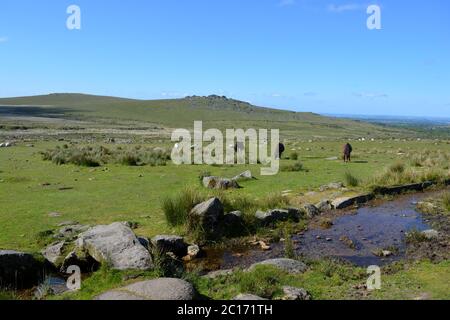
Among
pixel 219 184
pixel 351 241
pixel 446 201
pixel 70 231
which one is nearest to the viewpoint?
pixel 351 241

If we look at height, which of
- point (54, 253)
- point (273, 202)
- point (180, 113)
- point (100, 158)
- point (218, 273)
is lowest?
point (218, 273)

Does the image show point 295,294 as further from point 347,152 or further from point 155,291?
point 347,152

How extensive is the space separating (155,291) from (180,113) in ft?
402

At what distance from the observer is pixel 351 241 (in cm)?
1325

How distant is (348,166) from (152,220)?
53.0ft

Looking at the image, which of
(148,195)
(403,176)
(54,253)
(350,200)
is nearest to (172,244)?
(54,253)

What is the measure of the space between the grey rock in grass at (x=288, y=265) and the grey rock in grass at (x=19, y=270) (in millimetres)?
4600

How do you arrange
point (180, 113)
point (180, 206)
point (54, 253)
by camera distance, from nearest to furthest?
point (54, 253) < point (180, 206) < point (180, 113)

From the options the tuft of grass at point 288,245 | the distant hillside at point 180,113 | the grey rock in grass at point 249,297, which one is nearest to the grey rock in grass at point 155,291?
the grey rock in grass at point 249,297

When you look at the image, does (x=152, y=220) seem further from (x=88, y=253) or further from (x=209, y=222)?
(x=88, y=253)

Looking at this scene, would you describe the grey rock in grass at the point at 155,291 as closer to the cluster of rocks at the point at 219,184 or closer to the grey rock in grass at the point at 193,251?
the grey rock in grass at the point at 193,251

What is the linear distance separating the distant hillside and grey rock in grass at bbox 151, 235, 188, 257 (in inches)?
3366

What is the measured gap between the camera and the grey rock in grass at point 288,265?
10.3 m
